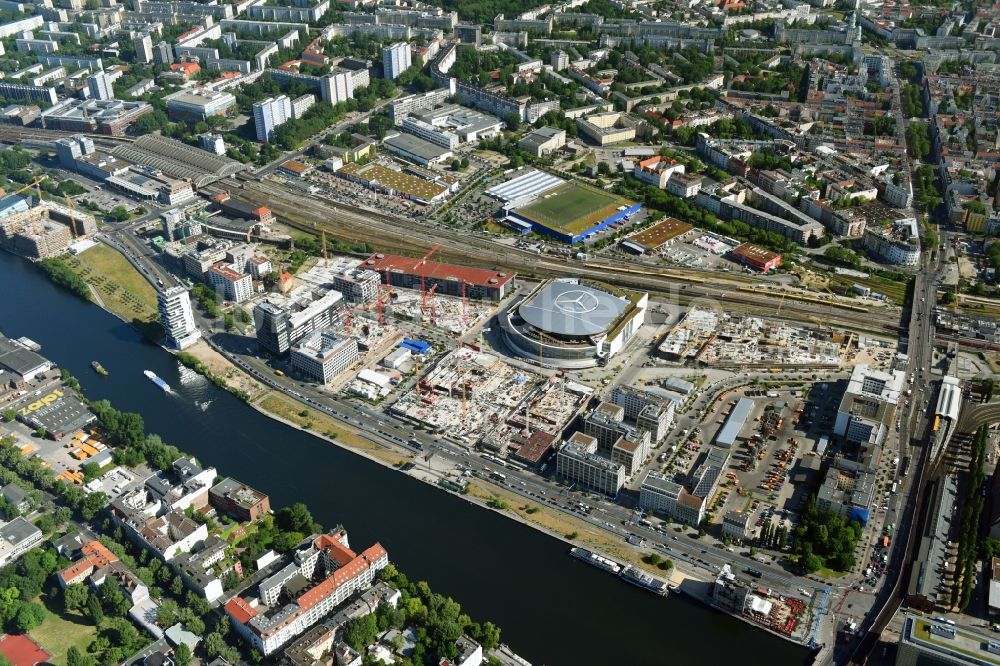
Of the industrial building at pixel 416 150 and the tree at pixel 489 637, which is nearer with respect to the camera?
the tree at pixel 489 637

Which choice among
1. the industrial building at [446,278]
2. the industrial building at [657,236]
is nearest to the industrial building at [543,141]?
the industrial building at [657,236]

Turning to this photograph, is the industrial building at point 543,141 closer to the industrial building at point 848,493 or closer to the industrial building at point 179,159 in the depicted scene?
the industrial building at point 179,159

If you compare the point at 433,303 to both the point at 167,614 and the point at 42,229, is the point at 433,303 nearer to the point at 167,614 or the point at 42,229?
the point at 167,614

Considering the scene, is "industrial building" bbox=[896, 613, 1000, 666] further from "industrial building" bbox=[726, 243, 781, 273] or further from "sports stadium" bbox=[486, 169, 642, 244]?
"sports stadium" bbox=[486, 169, 642, 244]

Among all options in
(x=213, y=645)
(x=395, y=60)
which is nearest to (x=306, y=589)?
(x=213, y=645)

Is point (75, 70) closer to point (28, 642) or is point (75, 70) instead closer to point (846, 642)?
point (28, 642)
